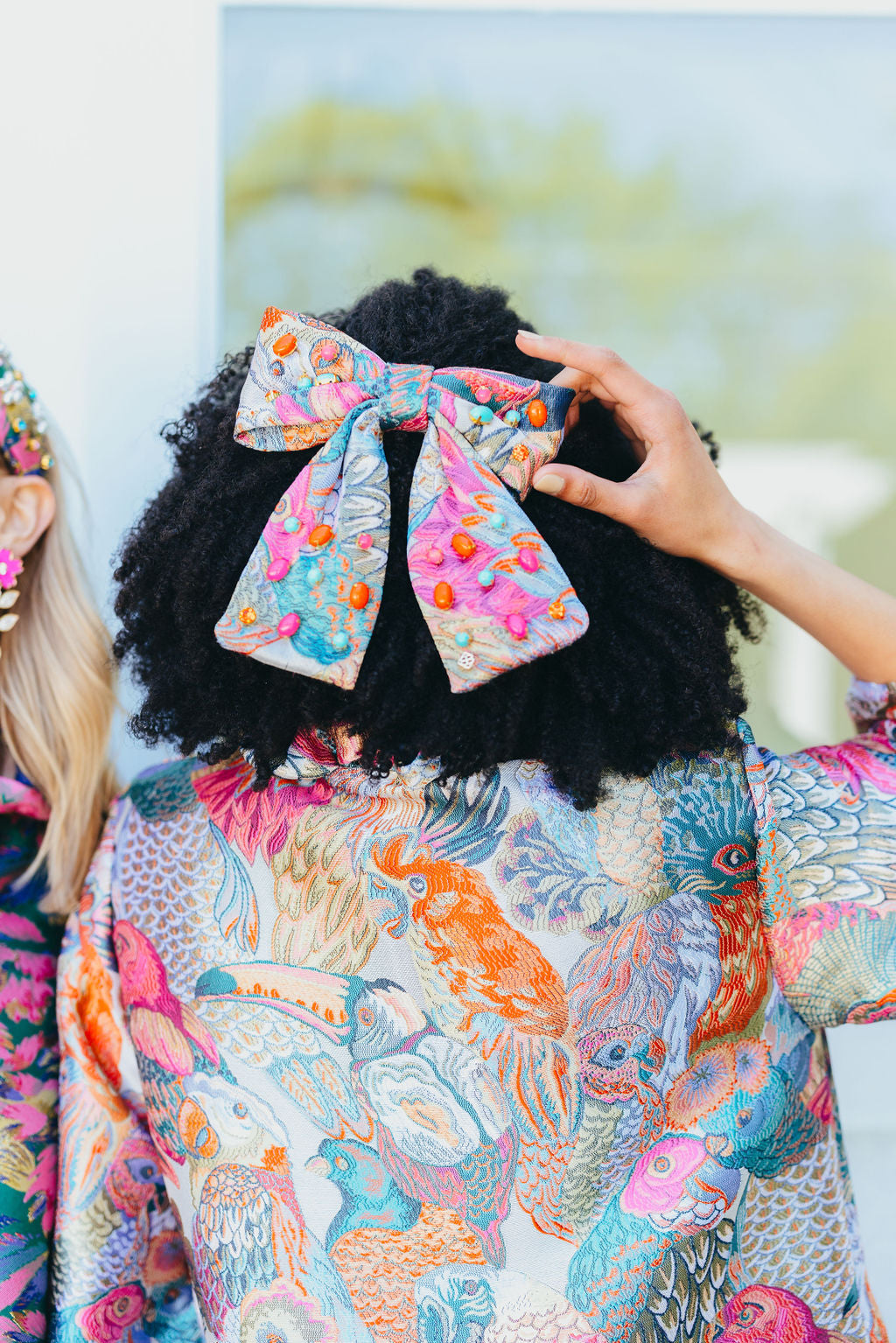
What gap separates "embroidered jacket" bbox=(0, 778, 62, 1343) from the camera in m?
0.85

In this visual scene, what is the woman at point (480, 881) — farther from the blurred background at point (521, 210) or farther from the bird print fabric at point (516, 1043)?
the blurred background at point (521, 210)

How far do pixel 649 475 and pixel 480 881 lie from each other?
32 cm

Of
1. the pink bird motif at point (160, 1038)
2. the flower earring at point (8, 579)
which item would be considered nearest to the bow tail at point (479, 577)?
the pink bird motif at point (160, 1038)

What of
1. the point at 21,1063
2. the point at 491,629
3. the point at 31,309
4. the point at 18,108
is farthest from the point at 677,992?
the point at 18,108

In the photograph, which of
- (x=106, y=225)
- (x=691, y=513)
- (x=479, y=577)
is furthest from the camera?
(x=106, y=225)

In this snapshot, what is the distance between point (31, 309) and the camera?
47.9 inches

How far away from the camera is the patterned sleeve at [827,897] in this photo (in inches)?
30.7

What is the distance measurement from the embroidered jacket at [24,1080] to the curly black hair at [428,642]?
261mm

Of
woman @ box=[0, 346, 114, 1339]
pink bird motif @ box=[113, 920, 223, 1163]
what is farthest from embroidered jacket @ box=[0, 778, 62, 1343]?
pink bird motif @ box=[113, 920, 223, 1163]

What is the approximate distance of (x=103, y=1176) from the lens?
0.86m

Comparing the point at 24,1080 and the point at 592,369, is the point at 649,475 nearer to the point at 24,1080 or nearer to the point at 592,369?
the point at 592,369

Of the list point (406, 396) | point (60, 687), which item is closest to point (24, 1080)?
point (60, 687)

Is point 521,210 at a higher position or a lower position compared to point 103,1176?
higher

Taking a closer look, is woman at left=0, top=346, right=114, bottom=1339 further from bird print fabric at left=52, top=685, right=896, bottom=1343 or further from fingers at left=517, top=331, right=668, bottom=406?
fingers at left=517, top=331, right=668, bottom=406
